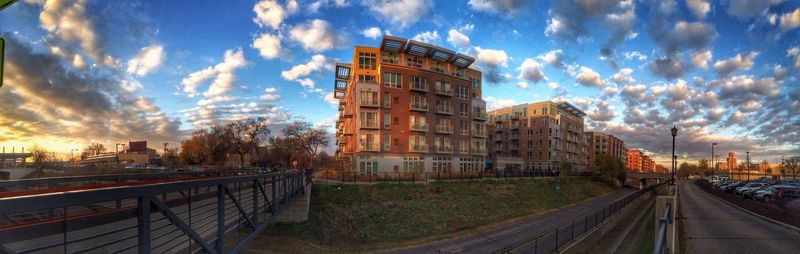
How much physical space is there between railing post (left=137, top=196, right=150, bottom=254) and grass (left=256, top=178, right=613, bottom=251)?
1943cm

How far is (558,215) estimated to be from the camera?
37.5 metres

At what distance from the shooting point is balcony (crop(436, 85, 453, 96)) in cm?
5533

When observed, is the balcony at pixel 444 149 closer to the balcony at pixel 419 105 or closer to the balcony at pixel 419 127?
the balcony at pixel 419 127

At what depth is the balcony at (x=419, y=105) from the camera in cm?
5209

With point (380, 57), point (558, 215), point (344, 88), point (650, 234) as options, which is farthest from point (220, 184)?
point (344, 88)

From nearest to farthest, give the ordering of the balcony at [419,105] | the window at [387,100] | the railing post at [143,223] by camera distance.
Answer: the railing post at [143,223] → the window at [387,100] → the balcony at [419,105]

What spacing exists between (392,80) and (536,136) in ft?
172

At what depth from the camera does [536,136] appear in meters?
89.6

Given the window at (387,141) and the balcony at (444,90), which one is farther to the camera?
the balcony at (444,90)

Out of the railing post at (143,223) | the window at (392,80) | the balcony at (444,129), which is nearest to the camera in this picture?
the railing post at (143,223)

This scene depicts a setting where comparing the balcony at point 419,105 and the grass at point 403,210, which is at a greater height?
the balcony at point 419,105

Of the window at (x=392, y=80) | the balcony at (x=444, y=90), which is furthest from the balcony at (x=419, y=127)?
the window at (x=392, y=80)

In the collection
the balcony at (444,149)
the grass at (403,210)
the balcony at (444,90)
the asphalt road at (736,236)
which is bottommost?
the grass at (403,210)

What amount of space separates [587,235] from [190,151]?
285ft
